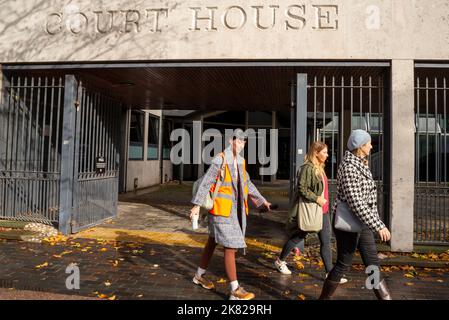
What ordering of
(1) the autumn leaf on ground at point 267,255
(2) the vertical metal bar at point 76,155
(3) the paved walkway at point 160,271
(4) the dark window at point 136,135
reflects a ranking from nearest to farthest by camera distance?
(3) the paved walkway at point 160,271 < (1) the autumn leaf on ground at point 267,255 < (2) the vertical metal bar at point 76,155 < (4) the dark window at point 136,135

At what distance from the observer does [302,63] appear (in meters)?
6.03

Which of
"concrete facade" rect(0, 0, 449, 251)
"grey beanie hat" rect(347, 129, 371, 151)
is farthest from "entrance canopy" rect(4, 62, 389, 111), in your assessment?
"grey beanie hat" rect(347, 129, 371, 151)

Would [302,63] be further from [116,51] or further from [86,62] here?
[86,62]

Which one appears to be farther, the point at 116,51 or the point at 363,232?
the point at 116,51

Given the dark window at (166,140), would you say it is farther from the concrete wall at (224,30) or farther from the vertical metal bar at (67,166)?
the concrete wall at (224,30)

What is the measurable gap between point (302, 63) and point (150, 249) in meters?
4.03

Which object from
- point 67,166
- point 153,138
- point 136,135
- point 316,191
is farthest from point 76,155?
point 153,138

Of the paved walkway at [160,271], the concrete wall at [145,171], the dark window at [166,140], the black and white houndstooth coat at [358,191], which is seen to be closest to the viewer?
the black and white houndstooth coat at [358,191]

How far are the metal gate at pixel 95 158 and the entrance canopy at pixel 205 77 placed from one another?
1.64ft

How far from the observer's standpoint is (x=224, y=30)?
240 inches

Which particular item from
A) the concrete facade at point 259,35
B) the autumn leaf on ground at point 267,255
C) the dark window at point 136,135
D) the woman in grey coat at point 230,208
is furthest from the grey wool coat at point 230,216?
the dark window at point 136,135

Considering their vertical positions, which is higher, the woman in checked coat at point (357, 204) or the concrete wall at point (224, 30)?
the concrete wall at point (224, 30)

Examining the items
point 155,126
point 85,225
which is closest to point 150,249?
point 85,225

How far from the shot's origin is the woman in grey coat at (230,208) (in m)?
3.70
